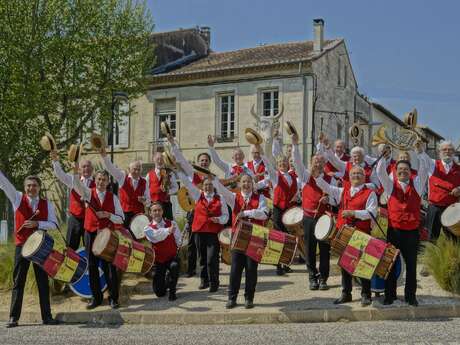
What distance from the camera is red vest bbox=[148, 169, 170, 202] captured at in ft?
32.7

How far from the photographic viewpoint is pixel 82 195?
8391 millimetres

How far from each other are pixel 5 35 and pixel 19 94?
1877 mm

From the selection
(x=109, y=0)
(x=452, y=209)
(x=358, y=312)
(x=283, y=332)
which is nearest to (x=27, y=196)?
(x=283, y=332)

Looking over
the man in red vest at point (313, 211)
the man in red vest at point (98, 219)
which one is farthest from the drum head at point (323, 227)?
the man in red vest at point (98, 219)

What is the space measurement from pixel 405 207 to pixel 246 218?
192 centimetres

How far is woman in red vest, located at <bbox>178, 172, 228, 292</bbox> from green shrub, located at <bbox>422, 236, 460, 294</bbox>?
110 inches

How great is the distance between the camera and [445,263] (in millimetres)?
8344

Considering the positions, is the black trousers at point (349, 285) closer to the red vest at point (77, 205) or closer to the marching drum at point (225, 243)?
the marching drum at point (225, 243)

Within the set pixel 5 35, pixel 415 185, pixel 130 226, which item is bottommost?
pixel 130 226

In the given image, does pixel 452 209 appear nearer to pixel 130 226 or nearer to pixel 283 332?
pixel 283 332

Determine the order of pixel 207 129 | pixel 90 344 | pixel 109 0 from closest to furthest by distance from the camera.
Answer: pixel 90 344 → pixel 109 0 → pixel 207 129

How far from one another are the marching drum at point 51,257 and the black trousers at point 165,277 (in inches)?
50.4

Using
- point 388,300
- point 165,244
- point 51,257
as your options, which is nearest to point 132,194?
point 165,244

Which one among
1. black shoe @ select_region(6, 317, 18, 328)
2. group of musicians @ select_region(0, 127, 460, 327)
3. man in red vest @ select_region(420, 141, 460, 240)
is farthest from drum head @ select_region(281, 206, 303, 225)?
black shoe @ select_region(6, 317, 18, 328)
